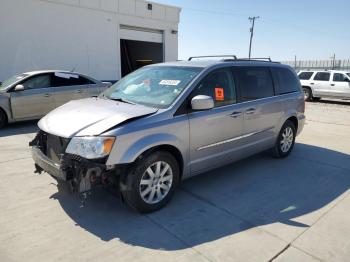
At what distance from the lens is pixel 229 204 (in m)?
3.89

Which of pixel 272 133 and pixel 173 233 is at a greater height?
pixel 272 133

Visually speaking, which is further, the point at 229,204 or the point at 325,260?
the point at 229,204

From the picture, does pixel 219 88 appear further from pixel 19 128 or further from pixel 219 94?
pixel 19 128

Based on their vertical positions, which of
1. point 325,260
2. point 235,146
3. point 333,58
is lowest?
point 325,260

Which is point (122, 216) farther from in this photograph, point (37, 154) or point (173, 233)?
point (37, 154)

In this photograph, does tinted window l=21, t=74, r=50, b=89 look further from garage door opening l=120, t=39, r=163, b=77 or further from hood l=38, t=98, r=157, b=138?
garage door opening l=120, t=39, r=163, b=77

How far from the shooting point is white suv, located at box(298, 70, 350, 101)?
15.4m

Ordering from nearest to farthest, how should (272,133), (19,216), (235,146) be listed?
(19,216) < (235,146) < (272,133)

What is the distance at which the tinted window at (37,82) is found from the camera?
8109 millimetres

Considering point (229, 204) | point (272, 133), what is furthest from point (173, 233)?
point (272, 133)

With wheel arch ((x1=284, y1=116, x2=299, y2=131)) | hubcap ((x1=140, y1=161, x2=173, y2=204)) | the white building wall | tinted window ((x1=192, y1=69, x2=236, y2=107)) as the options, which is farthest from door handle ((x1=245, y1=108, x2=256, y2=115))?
the white building wall

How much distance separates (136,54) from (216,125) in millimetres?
17476

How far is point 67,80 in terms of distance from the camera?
8828mm

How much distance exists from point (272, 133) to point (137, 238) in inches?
129
